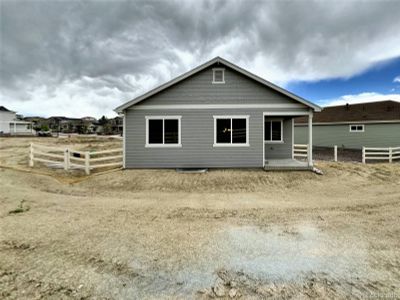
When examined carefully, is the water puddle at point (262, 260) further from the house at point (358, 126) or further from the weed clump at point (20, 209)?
the house at point (358, 126)

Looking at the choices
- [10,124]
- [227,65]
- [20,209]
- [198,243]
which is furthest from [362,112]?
[10,124]

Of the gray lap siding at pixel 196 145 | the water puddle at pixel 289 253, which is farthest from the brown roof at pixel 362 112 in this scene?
the water puddle at pixel 289 253

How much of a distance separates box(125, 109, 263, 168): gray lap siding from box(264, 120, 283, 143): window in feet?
7.94

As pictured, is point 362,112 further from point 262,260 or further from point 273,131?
point 262,260

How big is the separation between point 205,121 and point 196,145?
1.34 meters

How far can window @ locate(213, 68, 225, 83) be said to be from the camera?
11.7m

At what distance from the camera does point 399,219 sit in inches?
209

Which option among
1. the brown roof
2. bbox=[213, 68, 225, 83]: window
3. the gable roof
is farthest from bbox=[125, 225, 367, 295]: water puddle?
the brown roof

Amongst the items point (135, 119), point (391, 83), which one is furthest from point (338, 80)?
point (135, 119)

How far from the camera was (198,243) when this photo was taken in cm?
409

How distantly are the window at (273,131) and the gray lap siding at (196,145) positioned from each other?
242cm

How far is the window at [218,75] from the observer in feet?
38.5

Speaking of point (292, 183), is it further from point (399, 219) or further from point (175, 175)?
point (175, 175)

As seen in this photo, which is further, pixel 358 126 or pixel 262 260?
pixel 358 126
